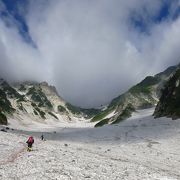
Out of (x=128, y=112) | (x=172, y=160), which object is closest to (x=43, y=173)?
(x=172, y=160)

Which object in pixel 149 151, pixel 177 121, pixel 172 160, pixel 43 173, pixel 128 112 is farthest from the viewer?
pixel 128 112

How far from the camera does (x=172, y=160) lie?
38.7m

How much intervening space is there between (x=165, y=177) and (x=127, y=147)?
27909 millimetres

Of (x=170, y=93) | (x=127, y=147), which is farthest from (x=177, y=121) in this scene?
(x=170, y=93)

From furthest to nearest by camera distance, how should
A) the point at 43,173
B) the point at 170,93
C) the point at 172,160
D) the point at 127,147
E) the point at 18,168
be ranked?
the point at 170,93 → the point at 127,147 → the point at 172,160 → the point at 18,168 → the point at 43,173

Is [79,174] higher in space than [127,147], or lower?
lower

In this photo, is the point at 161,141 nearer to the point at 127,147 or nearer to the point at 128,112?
the point at 127,147

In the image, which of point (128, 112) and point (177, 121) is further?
point (128, 112)

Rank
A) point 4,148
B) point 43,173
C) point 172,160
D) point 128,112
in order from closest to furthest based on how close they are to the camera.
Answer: point 43,173 → point 4,148 → point 172,160 → point 128,112

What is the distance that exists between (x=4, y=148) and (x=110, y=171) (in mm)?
15791

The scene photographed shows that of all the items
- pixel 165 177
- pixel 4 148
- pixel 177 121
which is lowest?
pixel 165 177

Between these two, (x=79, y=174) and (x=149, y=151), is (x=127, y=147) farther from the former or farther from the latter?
(x=79, y=174)

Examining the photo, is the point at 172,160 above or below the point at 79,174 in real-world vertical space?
above

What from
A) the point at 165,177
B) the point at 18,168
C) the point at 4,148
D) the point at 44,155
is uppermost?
the point at 4,148
